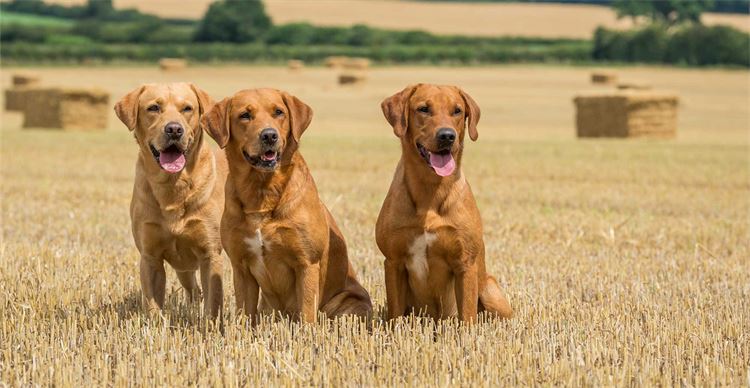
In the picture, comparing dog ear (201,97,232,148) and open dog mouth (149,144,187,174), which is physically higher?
dog ear (201,97,232,148)

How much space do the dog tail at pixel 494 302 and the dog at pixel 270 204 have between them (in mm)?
991

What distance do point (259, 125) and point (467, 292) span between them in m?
1.53

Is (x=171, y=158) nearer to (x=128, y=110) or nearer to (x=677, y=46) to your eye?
(x=128, y=110)

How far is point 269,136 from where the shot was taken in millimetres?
6066

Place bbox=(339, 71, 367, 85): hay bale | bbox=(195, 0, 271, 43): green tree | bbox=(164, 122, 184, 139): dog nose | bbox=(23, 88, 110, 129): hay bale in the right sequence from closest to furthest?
bbox=(164, 122, 184, 139): dog nose → bbox=(23, 88, 110, 129): hay bale → bbox=(339, 71, 367, 85): hay bale → bbox=(195, 0, 271, 43): green tree

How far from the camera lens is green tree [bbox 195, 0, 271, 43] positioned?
Answer: 57.7 m

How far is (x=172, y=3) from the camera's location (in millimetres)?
69125

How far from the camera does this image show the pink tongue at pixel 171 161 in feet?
22.0

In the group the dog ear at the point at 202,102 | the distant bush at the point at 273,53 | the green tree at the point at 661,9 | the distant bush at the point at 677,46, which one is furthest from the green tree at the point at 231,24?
the dog ear at the point at 202,102

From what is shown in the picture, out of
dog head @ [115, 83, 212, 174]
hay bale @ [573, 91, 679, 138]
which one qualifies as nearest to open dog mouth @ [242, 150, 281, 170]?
dog head @ [115, 83, 212, 174]

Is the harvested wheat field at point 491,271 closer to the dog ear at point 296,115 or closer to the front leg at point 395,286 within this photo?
the front leg at point 395,286

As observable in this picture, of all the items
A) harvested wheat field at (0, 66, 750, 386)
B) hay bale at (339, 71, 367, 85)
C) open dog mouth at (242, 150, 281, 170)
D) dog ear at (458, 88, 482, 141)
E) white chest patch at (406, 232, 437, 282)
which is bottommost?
hay bale at (339, 71, 367, 85)

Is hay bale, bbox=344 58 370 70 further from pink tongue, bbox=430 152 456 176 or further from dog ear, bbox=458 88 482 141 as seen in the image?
pink tongue, bbox=430 152 456 176

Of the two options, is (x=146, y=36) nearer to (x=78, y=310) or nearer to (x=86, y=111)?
(x=86, y=111)
